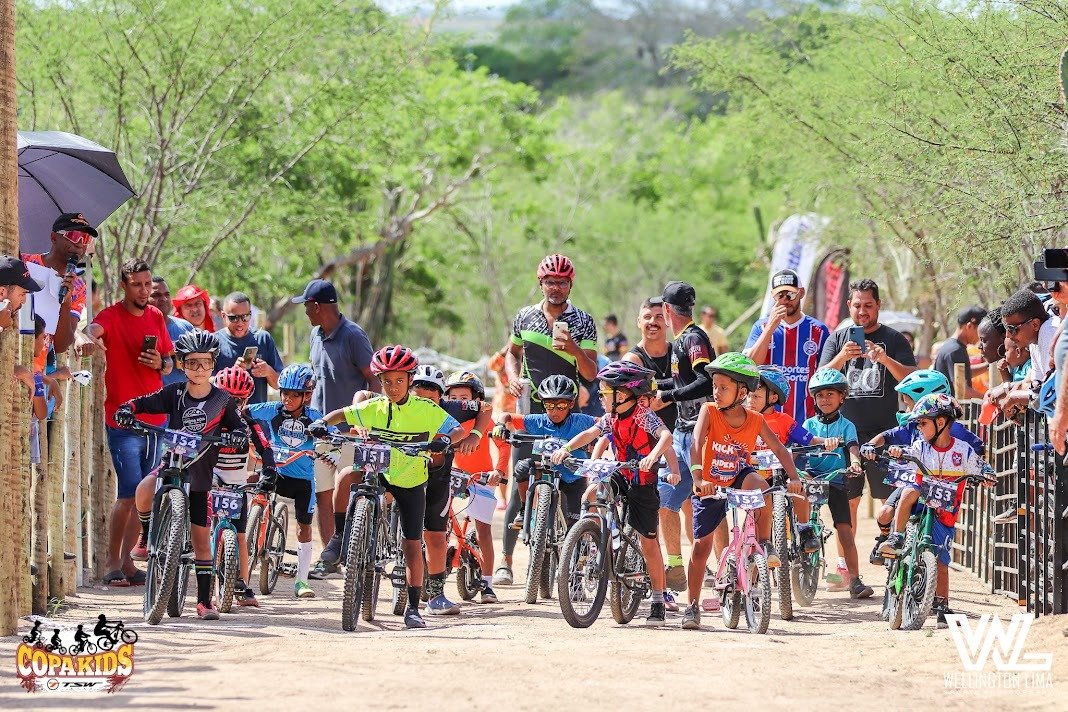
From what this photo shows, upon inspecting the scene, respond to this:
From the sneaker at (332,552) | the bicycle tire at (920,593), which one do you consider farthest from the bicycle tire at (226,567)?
the bicycle tire at (920,593)

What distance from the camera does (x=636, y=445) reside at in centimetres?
1054

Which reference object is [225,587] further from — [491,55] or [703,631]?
[491,55]

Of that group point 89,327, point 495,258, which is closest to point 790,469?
point 89,327

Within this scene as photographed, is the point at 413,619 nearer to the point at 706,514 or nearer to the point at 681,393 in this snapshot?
the point at 706,514

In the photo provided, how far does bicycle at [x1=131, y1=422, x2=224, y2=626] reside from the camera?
978cm

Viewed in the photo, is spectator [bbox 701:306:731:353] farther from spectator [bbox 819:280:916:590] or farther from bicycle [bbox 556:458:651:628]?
bicycle [bbox 556:458:651:628]

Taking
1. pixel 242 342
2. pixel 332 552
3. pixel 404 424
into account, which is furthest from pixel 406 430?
pixel 242 342

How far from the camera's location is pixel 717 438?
10.4 metres

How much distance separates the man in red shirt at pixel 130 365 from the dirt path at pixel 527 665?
3.08 feet

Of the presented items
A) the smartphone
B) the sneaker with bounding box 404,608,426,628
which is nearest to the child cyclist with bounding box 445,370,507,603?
the sneaker with bounding box 404,608,426,628

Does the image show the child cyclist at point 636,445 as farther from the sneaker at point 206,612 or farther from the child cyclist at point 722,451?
the sneaker at point 206,612

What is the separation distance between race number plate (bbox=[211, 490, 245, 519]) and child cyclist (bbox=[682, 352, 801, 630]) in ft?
9.20

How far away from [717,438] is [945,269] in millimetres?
14809

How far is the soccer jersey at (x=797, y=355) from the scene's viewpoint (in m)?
12.6
